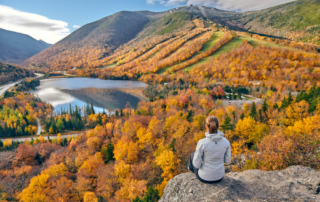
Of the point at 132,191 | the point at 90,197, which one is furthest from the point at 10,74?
the point at 132,191

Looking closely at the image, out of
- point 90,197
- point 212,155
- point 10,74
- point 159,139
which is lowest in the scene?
point 90,197

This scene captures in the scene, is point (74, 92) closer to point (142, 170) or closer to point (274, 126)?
point (142, 170)

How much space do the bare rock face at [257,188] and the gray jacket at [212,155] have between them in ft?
2.03

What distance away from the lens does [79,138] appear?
54.8 meters

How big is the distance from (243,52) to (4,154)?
154290 millimetres

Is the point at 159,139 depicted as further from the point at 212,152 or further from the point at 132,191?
the point at 212,152

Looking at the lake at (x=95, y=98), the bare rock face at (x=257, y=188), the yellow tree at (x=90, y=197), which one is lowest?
the yellow tree at (x=90, y=197)

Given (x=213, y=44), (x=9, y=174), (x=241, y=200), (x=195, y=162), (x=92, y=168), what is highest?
(x=213, y=44)

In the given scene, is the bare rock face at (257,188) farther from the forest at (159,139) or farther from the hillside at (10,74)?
the hillside at (10,74)

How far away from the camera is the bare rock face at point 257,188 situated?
514 cm

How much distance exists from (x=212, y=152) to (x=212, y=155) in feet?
0.39

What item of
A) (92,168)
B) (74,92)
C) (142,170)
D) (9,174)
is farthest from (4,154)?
(74,92)

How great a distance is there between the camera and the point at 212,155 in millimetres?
4574

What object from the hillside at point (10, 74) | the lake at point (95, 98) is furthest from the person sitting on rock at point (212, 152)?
the hillside at point (10, 74)
